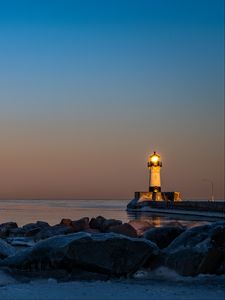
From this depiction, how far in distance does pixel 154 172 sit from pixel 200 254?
198 feet

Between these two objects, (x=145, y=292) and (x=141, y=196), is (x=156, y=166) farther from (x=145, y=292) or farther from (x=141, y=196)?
(x=145, y=292)

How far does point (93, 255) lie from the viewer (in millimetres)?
8625

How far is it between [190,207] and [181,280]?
147 feet

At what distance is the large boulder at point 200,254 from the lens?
28.0ft

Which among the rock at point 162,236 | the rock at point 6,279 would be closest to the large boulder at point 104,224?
the rock at point 162,236

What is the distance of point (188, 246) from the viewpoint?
29.8 feet

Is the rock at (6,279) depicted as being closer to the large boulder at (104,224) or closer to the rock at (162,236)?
the rock at (162,236)

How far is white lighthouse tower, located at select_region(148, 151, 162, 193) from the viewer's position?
226ft

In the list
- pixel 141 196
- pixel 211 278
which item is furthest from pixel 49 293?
pixel 141 196

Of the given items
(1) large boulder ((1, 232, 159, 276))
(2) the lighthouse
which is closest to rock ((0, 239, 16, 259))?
(1) large boulder ((1, 232, 159, 276))

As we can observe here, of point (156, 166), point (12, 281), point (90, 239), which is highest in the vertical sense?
point (156, 166)

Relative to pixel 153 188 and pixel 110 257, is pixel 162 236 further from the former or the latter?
pixel 153 188

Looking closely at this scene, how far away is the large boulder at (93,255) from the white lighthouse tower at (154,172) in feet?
197

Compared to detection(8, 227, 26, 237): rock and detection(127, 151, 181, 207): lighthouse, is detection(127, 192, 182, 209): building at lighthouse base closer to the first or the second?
detection(127, 151, 181, 207): lighthouse
